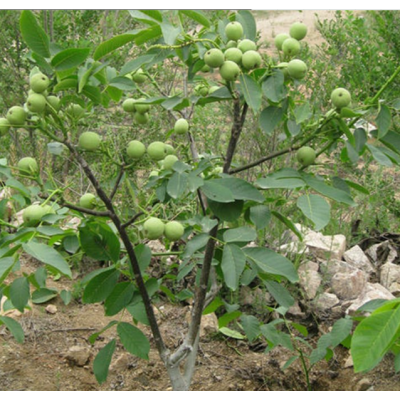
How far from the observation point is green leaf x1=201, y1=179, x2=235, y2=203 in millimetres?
1357

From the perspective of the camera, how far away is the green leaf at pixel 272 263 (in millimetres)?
1411

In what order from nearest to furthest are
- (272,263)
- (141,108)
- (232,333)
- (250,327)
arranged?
1. (272,263)
2. (141,108)
3. (250,327)
4. (232,333)

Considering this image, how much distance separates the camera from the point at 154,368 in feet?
8.16

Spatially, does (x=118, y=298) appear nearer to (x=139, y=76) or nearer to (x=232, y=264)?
(x=232, y=264)

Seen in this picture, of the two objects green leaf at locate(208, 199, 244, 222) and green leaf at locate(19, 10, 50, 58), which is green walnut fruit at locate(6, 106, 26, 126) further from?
green leaf at locate(208, 199, 244, 222)

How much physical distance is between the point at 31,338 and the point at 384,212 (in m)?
2.64

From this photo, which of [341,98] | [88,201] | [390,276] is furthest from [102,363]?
[390,276]

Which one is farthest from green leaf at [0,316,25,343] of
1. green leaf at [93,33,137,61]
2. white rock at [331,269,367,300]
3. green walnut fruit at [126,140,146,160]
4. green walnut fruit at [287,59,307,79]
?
white rock at [331,269,367,300]

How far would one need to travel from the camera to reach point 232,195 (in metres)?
1.37

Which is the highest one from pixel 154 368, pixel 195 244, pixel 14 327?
pixel 195 244

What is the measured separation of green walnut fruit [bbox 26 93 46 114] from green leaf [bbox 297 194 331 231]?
2.09ft

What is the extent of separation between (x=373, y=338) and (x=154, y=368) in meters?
1.56

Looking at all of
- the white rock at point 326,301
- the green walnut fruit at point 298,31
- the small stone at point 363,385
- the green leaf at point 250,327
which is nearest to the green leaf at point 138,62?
the green walnut fruit at point 298,31

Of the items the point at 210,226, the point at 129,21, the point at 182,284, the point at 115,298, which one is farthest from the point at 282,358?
the point at 129,21
